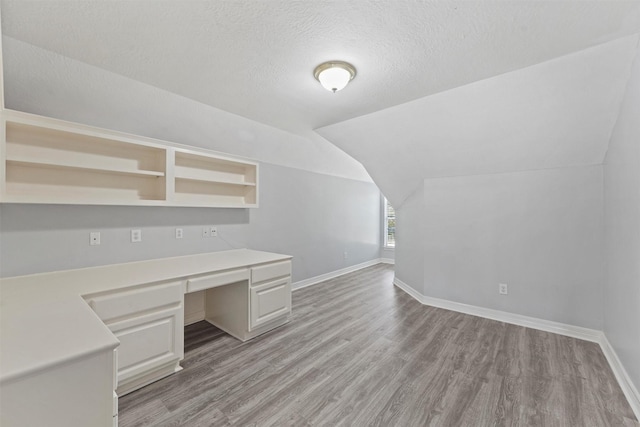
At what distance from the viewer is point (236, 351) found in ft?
8.18

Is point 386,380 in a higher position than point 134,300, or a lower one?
lower

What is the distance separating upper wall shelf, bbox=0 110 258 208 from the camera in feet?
6.43

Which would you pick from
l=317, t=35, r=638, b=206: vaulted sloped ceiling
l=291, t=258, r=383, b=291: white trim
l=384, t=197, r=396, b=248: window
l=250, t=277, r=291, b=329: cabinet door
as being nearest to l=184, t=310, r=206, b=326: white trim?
l=250, t=277, r=291, b=329: cabinet door

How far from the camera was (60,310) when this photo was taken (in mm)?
1360

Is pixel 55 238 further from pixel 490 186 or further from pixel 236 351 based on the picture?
pixel 490 186

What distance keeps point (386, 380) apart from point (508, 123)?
2607 millimetres

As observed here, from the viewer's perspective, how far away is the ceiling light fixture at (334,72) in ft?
6.75

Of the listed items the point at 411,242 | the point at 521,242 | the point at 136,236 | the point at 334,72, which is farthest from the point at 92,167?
the point at 521,242

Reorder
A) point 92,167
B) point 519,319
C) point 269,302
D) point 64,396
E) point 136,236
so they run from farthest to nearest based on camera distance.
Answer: point 519,319 < point 269,302 < point 136,236 < point 92,167 < point 64,396

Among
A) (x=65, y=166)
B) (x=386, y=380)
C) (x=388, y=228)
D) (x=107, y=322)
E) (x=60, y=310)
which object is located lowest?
(x=386, y=380)

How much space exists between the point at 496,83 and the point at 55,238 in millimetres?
3849

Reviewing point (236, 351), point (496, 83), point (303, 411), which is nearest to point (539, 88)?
point (496, 83)

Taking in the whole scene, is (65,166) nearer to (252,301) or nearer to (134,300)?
(134,300)

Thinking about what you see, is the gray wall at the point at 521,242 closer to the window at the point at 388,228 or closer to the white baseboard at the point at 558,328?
the white baseboard at the point at 558,328
